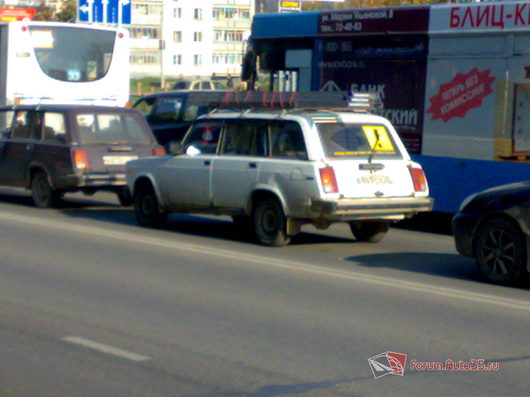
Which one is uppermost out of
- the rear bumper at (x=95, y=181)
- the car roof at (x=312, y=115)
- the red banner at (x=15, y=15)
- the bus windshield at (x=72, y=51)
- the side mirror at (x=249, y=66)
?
the red banner at (x=15, y=15)

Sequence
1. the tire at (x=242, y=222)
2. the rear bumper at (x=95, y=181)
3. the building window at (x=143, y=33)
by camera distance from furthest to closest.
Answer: the building window at (x=143, y=33)
the rear bumper at (x=95, y=181)
the tire at (x=242, y=222)

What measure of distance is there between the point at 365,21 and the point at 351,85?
1.02 meters

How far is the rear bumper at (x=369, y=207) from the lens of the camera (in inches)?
446

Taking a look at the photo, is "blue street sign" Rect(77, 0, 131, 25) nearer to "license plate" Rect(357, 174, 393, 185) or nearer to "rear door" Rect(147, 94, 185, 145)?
"rear door" Rect(147, 94, 185, 145)

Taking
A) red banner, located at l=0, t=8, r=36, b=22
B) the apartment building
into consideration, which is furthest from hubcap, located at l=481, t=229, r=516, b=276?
the apartment building

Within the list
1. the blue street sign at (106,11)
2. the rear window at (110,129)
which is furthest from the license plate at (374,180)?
the blue street sign at (106,11)

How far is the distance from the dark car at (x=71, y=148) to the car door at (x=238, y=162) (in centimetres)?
341

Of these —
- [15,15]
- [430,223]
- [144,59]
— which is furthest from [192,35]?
[430,223]

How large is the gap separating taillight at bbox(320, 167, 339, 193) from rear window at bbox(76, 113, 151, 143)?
225 inches

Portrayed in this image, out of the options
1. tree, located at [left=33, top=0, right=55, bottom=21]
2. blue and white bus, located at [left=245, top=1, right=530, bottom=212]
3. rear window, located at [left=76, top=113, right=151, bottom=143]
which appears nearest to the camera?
blue and white bus, located at [left=245, top=1, right=530, bottom=212]

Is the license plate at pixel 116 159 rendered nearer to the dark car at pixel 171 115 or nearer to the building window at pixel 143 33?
the dark car at pixel 171 115

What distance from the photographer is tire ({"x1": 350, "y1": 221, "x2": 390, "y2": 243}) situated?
1278cm

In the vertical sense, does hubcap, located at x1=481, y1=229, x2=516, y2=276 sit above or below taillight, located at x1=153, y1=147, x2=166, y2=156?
below
